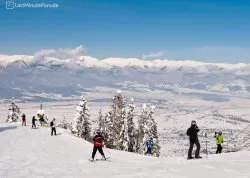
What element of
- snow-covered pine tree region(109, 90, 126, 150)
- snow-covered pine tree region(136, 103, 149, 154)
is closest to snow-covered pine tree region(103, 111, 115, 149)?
snow-covered pine tree region(109, 90, 126, 150)

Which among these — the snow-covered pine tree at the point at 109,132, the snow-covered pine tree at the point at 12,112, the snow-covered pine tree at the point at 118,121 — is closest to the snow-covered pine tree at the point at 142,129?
the snow-covered pine tree at the point at 118,121

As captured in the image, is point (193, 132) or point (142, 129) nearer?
point (193, 132)

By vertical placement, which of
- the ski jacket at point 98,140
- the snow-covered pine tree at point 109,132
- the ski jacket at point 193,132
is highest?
the ski jacket at point 193,132

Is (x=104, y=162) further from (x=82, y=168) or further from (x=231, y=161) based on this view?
(x=231, y=161)

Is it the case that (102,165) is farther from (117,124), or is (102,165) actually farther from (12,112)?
(12,112)

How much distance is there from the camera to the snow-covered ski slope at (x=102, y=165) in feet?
72.3

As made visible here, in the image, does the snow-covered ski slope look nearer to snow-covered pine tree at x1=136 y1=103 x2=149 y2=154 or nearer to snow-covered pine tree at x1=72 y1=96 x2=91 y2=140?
snow-covered pine tree at x1=136 y1=103 x2=149 y2=154

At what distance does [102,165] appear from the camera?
2734cm

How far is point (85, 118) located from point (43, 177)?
57.6 m

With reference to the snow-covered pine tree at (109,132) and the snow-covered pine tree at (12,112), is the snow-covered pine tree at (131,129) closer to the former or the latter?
the snow-covered pine tree at (109,132)

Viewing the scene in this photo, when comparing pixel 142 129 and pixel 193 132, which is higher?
pixel 193 132

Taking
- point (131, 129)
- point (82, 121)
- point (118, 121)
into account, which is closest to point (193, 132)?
→ point (118, 121)

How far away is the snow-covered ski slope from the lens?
72.3ft

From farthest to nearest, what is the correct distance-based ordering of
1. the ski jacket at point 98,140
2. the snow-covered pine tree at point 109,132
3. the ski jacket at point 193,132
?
1. the snow-covered pine tree at point 109,132
2. the ski jacket at point 98,140
3. the ski jacket at point 193,132
